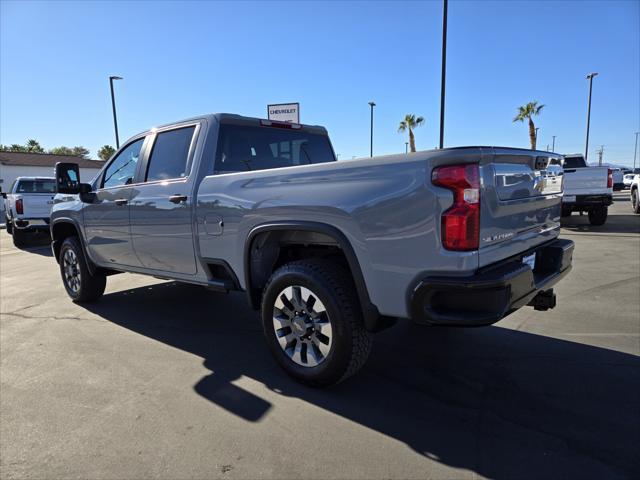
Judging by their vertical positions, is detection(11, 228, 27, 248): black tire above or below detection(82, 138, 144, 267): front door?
below

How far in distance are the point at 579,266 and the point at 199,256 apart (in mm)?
6102

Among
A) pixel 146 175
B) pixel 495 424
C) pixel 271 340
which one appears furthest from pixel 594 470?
pixel 146 175

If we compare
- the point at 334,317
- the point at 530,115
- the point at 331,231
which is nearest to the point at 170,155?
the point at 331,231

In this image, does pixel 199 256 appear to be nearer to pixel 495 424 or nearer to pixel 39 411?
pixel 39 411

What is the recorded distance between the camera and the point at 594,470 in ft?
7.27

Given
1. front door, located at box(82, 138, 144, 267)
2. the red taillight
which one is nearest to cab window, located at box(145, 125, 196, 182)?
front door, located at box(82, 138, 144, 267)

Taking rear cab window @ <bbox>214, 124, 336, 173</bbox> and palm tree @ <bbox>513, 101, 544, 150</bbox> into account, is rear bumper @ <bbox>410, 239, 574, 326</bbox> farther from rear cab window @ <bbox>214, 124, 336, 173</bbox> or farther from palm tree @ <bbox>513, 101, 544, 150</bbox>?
palm tree @ <bbox>513, 101, 544, 150</bbox>

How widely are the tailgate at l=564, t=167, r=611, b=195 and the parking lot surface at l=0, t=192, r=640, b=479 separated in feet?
26.2

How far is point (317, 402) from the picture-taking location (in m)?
3.01

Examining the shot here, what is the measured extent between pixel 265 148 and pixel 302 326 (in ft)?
6.26

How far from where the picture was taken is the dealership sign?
947cm

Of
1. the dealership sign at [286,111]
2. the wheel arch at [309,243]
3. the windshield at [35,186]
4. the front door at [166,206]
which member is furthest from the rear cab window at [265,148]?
the windshield at [35,186]

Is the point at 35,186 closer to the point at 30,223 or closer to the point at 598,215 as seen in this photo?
the point at 30,223

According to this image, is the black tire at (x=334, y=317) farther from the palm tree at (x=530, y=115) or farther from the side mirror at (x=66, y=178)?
the palm tree at (x=530, y=115)
